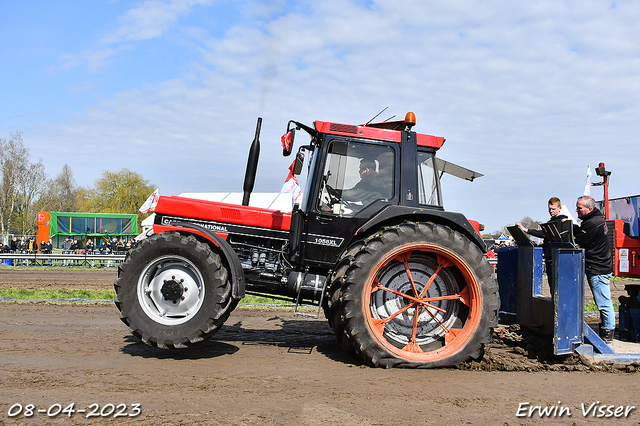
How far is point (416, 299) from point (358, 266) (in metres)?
0.72

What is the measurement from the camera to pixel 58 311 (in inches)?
281

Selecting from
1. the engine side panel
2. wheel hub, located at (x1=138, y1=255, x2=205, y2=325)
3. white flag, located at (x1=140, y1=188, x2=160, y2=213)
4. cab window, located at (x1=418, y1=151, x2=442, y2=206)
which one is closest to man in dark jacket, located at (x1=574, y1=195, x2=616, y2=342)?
cab window, located at (x1=418, y1=151, x2=442, y2=206)

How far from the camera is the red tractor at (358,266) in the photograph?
4.29 metres

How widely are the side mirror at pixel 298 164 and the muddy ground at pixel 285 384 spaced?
193 cm

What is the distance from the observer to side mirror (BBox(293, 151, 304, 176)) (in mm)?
4862

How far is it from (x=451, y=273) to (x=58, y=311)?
19.7 feet

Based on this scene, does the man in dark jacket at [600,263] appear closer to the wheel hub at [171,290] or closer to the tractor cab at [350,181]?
the tractor cab at [350,181]

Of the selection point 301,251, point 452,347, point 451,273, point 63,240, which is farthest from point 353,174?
point 63,240

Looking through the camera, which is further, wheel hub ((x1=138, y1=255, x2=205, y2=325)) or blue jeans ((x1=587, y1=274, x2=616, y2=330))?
blue jeans ((x1=587, y1=274, x2=616, y2=330))

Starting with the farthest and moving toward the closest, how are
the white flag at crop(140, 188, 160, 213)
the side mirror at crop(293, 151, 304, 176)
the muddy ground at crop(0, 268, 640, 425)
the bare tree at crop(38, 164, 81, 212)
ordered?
the bare tree at crop(38, 164, 81, 212), the white flag at crop(140, 188, 160, 213), the side mirror at crop(293, 151, 304, 176), the muddy ground at crop(0, 268, 640, 425)

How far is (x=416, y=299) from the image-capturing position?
14.7 feet

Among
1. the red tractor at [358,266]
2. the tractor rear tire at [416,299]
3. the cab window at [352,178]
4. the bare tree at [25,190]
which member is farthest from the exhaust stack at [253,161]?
the bare tree at [25,190]

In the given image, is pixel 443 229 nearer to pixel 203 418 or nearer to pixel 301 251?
pixel 301 251

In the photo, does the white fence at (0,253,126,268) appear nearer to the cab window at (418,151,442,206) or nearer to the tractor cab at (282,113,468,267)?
the tractor cab at (282,113,468,267)
